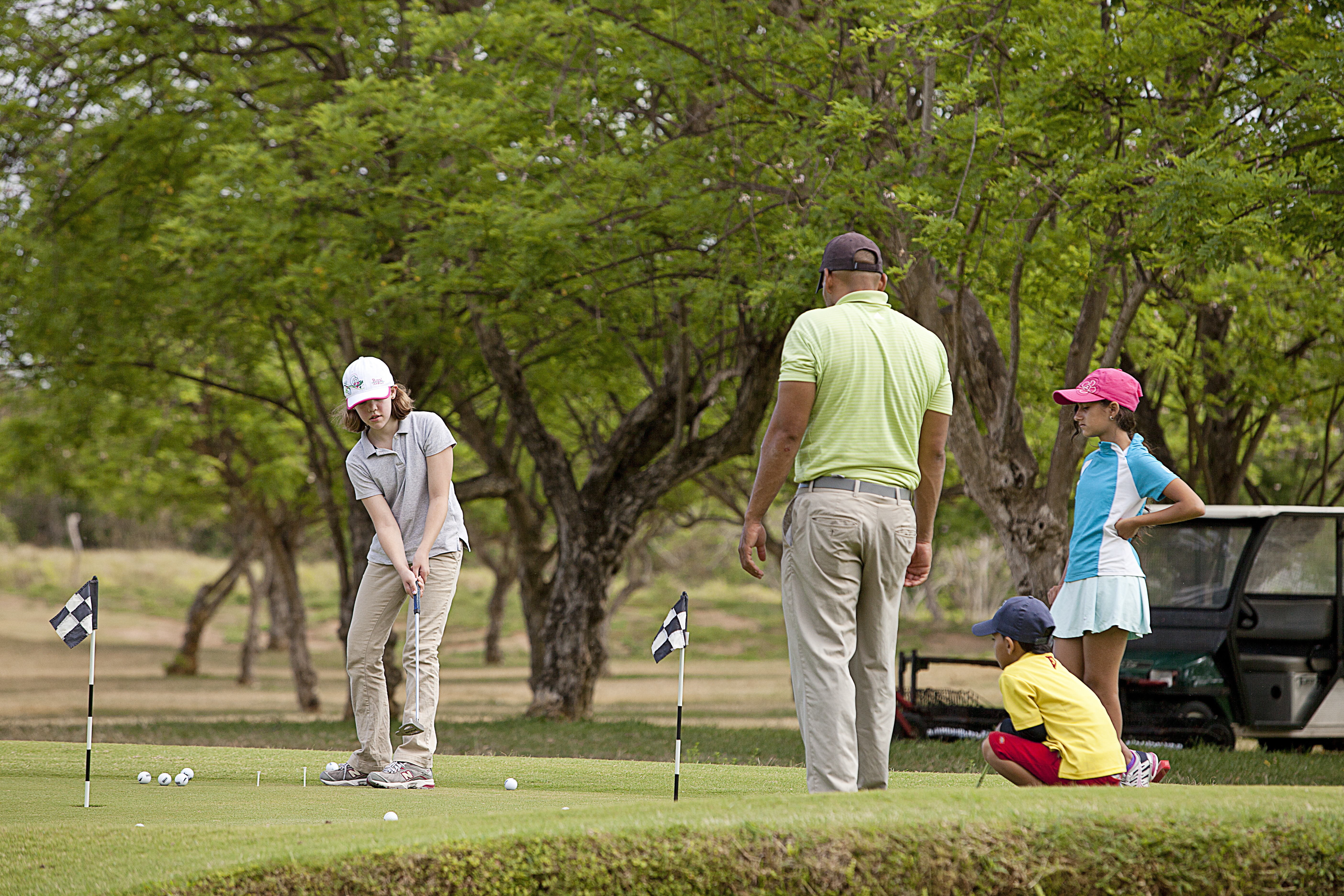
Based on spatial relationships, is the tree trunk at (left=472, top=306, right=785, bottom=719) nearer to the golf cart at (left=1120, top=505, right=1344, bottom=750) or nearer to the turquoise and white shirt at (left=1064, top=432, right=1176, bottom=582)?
the golf cart at (left=1120, top=505, right=1344, bottom=750)

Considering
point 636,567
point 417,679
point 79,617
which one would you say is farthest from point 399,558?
point 636,567

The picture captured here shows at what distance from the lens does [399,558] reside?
621 centimetres

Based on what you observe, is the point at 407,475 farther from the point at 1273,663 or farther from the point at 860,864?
the point at 1273,663

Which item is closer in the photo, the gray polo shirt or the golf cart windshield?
the gray polo shirt

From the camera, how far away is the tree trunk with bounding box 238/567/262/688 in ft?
105

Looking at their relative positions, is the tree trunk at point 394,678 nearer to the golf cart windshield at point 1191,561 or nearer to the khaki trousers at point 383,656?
the golf cart windshield at point 1191,561

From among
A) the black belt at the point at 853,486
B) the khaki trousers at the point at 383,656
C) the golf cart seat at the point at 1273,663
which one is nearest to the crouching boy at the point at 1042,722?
the black belt at the point at 853,486

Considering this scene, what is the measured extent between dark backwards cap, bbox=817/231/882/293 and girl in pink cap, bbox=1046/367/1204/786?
5.44 feet

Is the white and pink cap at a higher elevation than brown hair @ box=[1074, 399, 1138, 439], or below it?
higher

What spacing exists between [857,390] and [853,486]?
0.36 m

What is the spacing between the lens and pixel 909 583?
206 inches

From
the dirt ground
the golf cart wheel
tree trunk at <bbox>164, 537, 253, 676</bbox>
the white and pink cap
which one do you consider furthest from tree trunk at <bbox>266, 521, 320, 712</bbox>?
the white and pink cap

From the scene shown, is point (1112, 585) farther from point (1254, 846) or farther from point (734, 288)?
point (734, 288)

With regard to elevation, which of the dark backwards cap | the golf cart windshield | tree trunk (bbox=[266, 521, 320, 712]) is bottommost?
tree trunk (bbox=[266, 521, 320, 712])
